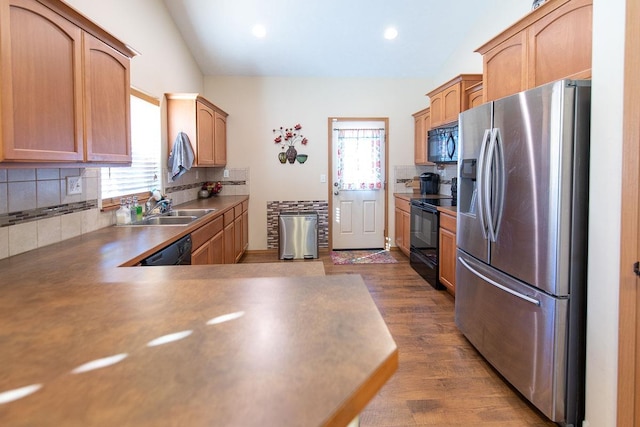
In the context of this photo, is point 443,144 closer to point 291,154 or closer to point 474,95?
point 474,95

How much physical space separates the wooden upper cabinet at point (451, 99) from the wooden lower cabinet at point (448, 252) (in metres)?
1.14

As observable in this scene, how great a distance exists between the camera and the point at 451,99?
4332 mm

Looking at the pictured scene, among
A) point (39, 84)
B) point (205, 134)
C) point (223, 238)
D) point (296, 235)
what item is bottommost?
point (296, 235)

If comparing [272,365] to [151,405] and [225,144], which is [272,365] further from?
[225,144]

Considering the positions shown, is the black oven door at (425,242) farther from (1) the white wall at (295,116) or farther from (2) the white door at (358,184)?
(1) the white wall at (295,116)

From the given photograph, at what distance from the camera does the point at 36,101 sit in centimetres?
162

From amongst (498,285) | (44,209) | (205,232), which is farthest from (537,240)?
(44,209)

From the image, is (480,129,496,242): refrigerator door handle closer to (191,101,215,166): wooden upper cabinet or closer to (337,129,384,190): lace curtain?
(191,101,215,166): wooden upper cabinet

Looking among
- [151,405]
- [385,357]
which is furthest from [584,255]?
[151,405]

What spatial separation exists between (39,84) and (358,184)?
4886 millimetres

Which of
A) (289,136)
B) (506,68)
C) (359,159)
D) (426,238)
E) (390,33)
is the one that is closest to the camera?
(506,68)

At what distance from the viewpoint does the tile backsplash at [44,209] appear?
1.94m

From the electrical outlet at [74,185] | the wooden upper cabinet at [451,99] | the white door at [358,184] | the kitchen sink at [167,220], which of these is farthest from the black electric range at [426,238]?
the electrical outlet at [74,185]

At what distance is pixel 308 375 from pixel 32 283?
1.26 meters
